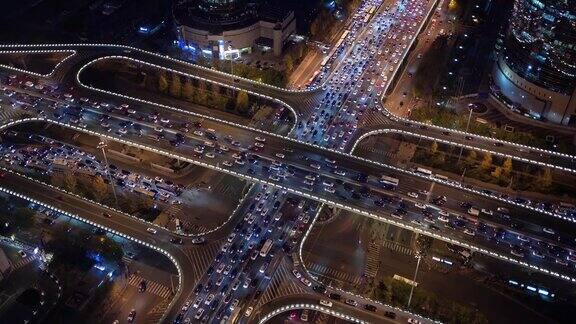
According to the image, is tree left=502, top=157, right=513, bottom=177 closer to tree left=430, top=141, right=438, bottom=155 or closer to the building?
tree left=430, top=141, right=438, bottom=155

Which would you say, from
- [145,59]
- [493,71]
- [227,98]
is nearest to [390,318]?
[227,98]

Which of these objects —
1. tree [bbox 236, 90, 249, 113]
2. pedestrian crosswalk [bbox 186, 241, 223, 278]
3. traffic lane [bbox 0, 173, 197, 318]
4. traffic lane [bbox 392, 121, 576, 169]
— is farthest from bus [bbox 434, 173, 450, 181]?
traffic lane [bbox 0, 173, 197, 318]

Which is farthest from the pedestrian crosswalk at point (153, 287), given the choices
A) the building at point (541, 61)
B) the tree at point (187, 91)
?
the building at point (541, 61)

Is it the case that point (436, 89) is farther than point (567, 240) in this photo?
Yes

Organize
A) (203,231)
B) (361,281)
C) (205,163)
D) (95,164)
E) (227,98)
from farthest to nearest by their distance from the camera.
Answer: (227,98) < (95,164) < (205,163) < (203,231) < (361,281)

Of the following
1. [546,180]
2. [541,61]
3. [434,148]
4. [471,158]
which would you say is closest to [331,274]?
[434,148]

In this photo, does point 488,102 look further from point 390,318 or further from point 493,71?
point 390,318

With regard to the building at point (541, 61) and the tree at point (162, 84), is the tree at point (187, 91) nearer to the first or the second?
the tree at point (162, 84)
